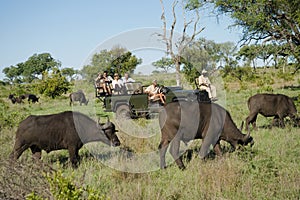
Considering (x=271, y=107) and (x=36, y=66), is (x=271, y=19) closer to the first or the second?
(x=271, y=107)

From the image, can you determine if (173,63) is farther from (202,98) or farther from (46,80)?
(46,80)

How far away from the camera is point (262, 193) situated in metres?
5.54

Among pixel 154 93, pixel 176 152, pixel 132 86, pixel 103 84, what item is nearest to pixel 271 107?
pixel 154 93


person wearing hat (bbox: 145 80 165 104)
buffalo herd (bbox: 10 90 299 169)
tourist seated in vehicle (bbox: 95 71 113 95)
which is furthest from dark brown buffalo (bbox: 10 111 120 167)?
tourist seated in vehicle (bbox: 95 71 113 95)

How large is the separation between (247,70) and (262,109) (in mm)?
29012

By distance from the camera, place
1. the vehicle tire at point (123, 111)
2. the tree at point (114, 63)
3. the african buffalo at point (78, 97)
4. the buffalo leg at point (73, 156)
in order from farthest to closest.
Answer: the african buffalo at point (78, 97) < the tree at point (114, 63) < the vehicle tire at point (123, 111) < the buffalo leg at point (73, 156)

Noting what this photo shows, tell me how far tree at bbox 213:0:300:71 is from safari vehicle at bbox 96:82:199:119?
576cm

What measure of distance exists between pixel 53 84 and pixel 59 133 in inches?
929

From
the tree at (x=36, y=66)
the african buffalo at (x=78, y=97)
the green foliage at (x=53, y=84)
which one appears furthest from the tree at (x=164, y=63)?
the tree at (x=36, y=66)

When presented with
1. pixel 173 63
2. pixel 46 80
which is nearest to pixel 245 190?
pixel 173 63

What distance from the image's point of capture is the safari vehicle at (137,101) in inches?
577

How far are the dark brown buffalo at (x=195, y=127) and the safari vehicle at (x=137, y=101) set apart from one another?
6.00 metres

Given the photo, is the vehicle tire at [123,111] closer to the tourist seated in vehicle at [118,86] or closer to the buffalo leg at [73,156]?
the tourist seated in vehicle at [118,86]

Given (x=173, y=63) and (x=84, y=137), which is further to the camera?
(x=173, y=63)
